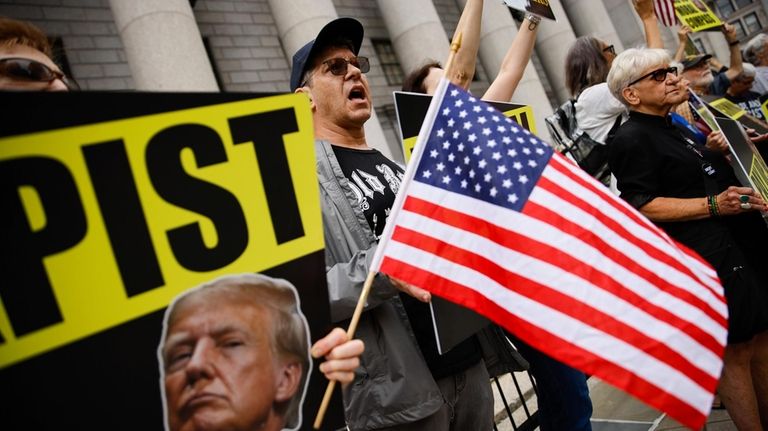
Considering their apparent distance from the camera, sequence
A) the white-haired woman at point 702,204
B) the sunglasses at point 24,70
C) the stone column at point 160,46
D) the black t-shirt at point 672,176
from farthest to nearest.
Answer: the stone column at point 160,46, the black t-shirt at point 672,176, the white-haired woman at point 702,204, the sunglasses at point 24,70

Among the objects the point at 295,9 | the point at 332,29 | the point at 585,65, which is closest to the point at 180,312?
the point at 332,29

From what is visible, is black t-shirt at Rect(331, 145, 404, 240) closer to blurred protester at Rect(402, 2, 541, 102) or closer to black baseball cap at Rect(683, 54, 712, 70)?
blurred protester at Rect(402, 2, 541, 102)

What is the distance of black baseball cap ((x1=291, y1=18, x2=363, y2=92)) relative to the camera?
2.04m

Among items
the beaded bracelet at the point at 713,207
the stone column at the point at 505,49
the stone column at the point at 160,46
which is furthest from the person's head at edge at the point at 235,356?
the stone column at the point at 505,49

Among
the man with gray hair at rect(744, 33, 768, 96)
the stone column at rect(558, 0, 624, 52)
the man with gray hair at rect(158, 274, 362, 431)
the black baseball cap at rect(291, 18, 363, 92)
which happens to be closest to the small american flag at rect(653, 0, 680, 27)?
the man with gray hair at rect(744, 33, 768, 96)

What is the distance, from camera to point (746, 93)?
527 cm

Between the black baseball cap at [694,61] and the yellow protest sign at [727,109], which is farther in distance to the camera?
the black baseball cap at [694,61]

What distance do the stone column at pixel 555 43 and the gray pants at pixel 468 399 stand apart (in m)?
13.4

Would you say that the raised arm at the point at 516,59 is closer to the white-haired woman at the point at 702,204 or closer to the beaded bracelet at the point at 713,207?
the white-haired woman at the point at 702,204

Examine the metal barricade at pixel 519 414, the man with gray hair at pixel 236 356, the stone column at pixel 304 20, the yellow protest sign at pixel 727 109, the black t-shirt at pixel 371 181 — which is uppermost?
the stone column at pixel 304 20

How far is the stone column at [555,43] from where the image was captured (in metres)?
13.6

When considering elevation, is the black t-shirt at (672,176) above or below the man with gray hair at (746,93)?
below

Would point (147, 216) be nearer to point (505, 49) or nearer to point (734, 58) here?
point (734, 58)

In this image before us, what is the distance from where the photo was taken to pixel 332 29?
2039mm
